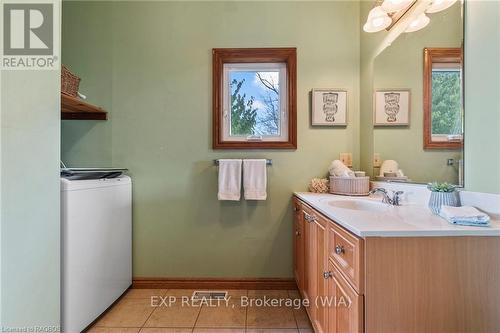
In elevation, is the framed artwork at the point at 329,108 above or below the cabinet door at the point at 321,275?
above

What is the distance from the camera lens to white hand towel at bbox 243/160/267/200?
1.74 m

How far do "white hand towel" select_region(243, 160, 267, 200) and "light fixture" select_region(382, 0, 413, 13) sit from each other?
1245 millimetres

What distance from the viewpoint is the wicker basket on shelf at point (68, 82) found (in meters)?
1.37

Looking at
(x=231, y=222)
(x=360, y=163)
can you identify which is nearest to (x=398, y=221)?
(x=360, y=163)

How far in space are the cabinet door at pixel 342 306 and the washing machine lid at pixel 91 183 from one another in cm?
133

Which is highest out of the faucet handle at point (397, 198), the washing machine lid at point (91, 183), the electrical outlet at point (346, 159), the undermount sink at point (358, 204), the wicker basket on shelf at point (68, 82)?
the wicker basket on shelf at point (68, 82)

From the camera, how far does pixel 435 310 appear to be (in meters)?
0.71

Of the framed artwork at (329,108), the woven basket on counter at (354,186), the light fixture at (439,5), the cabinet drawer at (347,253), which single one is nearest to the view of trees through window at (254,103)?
the framed artwork at (329,108)

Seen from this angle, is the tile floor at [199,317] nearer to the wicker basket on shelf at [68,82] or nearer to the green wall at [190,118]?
the green wall at [190,118]

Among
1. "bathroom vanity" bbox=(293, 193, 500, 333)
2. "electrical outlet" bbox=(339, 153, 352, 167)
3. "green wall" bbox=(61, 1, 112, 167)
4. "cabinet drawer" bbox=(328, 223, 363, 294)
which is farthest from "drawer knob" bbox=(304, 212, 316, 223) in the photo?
"green wall" bbox=(61, 1, 112, 167)

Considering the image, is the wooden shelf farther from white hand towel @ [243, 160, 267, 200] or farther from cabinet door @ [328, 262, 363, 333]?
cabinet door @ [328, 262, 363, 333]

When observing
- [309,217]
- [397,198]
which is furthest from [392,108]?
[309,217]

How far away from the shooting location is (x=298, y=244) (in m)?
1.65

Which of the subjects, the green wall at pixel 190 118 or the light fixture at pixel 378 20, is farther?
the green wall at pixel 190 118
